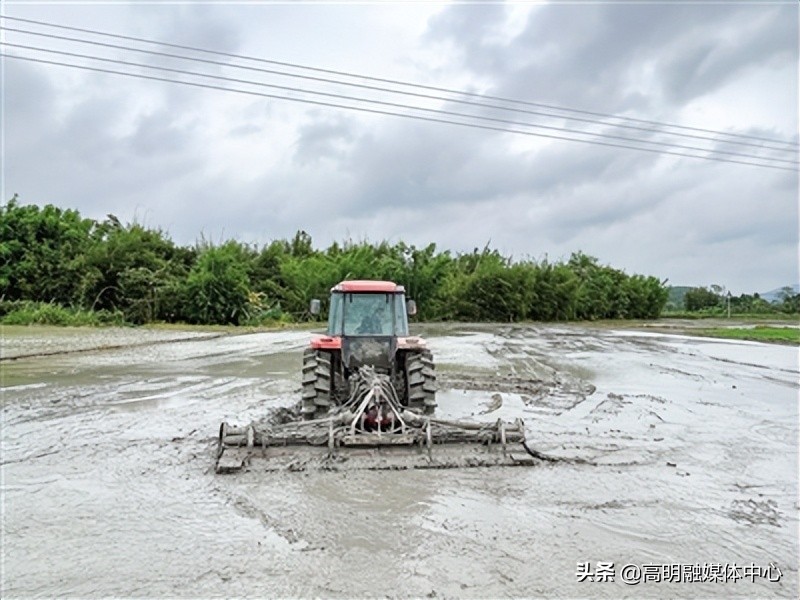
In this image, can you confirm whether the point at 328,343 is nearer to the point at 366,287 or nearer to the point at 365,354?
the point at 365,354

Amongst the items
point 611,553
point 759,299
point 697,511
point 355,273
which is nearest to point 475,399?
point 697,511

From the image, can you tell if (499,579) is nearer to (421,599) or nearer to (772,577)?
(421,599)

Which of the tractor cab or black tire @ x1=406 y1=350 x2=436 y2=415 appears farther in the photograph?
the tractor cab

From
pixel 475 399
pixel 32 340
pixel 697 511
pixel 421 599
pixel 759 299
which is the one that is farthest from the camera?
pixel 759 299

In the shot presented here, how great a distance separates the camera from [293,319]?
3219 cm

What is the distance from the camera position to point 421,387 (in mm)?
7637

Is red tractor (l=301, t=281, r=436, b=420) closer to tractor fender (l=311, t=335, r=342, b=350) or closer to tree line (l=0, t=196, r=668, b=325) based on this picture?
tractor fender (l=311, t=335, r=342, b=350)

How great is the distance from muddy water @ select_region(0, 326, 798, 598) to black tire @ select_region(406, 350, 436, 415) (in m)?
1.07

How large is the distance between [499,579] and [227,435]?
10.4 feet

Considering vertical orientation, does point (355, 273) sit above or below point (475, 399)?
above

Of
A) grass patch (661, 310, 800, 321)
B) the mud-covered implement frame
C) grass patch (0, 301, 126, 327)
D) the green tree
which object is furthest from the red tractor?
grass patch (661, 310, 800, 321)

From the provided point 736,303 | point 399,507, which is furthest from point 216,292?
point 736,303

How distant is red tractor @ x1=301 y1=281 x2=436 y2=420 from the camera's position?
7559 mm

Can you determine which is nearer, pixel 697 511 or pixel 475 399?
pixel 697 511
